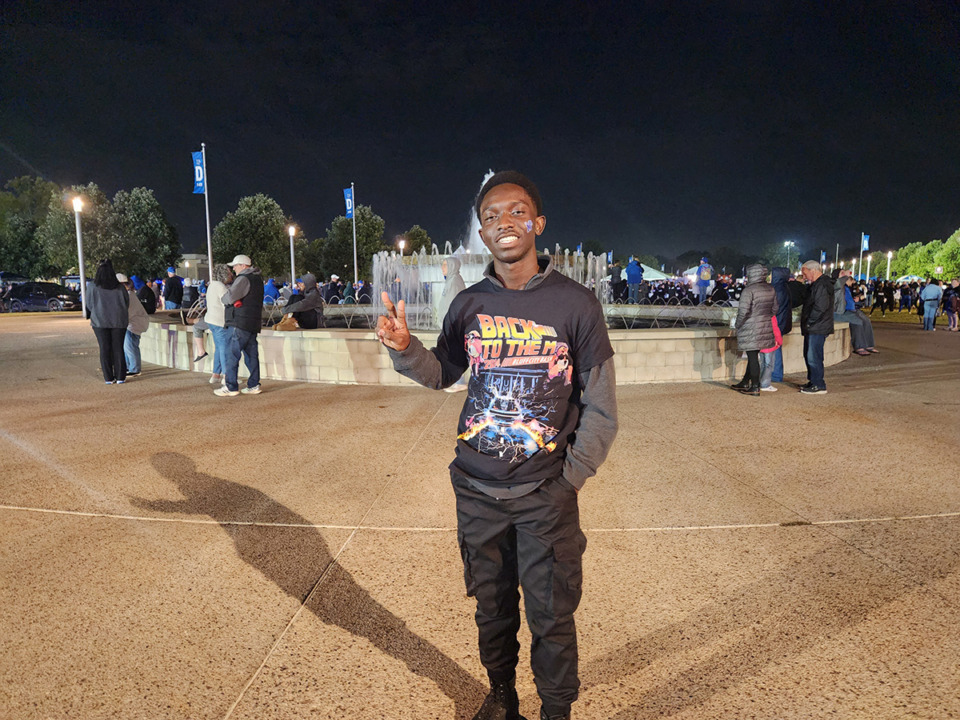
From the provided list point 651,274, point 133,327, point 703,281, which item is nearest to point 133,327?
point 133,327

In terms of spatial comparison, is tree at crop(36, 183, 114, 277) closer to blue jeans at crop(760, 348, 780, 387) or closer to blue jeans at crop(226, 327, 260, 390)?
blue jeans at crop(226, 327, 260, 390)

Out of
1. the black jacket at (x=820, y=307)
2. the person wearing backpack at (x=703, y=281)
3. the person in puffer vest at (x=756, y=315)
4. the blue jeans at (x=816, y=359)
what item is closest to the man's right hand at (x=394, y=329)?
the person in puffer vest at (x=756, y=315)

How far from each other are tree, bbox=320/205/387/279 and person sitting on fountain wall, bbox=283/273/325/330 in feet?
207

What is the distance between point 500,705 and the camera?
227 centimetres

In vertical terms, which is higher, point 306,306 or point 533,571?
point 306,306

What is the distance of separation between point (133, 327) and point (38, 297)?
2919cm

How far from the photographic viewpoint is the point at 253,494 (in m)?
4.84

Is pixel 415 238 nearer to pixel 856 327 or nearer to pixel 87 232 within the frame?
pixel 87 232

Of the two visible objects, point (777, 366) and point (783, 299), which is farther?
point (777, 366)

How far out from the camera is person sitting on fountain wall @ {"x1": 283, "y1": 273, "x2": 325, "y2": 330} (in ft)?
39.1

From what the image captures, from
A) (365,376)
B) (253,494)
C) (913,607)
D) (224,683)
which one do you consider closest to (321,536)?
(253,494)

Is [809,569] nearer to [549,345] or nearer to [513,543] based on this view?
[513,543]

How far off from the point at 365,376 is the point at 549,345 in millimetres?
8062

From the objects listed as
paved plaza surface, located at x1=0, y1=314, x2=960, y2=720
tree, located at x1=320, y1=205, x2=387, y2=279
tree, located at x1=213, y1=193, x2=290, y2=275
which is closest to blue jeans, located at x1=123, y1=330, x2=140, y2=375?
paved plaza surface, located at x1=0, y1=314, x2=960, y2=720
